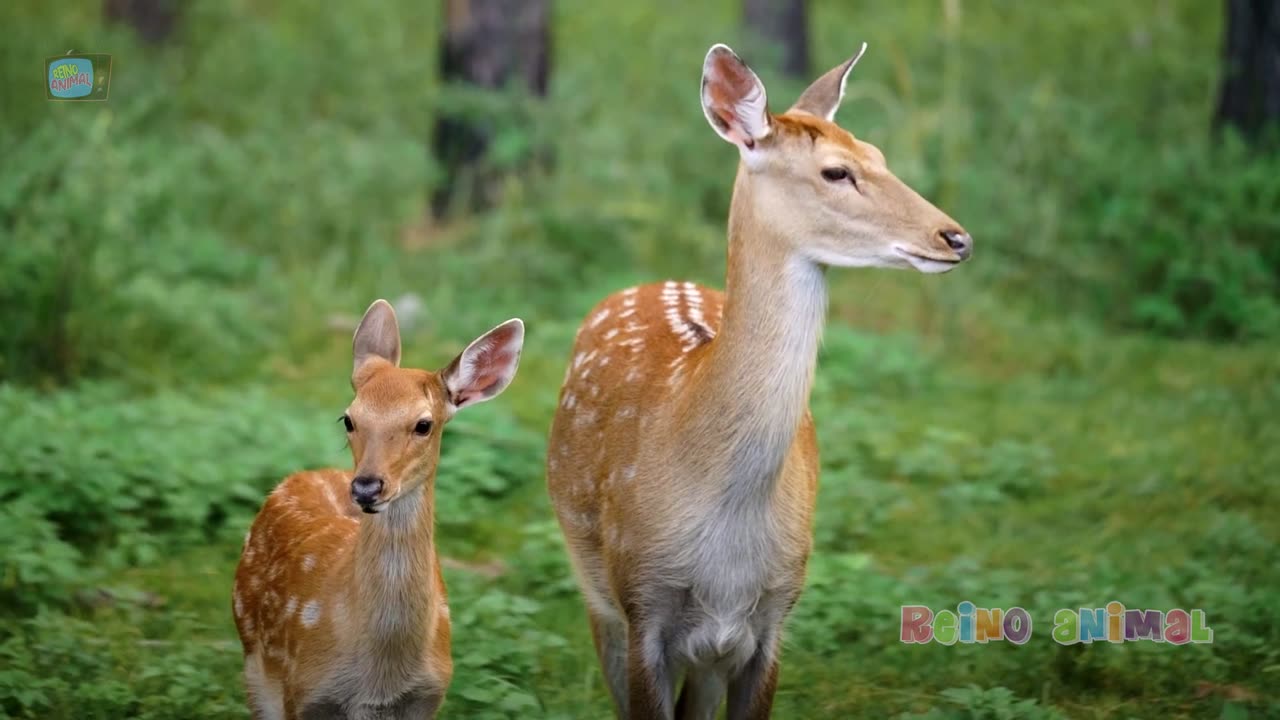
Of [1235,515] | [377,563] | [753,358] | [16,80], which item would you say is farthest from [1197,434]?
[16,80]

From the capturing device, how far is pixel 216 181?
1123 centimetres

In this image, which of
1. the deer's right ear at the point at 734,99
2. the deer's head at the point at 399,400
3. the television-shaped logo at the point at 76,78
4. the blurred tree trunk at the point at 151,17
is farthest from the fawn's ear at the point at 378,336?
the blurred tree trunk at the point at 151,17

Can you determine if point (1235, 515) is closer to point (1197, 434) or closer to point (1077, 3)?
point (1197, 434)

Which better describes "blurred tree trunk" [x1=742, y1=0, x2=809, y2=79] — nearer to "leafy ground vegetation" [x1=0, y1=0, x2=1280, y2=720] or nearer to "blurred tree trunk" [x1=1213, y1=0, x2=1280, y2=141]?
"leafy ground vegetation" [x1=0, y1=0, x2=1280, y2=720]

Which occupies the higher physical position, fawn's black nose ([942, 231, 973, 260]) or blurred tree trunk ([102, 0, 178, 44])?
blurred tree trunk ([102, 0, 178, 44])

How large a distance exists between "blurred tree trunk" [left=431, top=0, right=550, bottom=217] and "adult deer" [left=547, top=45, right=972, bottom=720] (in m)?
6.91

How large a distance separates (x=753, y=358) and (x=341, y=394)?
14.3 feet

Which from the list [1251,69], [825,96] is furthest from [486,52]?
[825,96]

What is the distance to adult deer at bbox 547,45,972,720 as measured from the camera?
183 inches

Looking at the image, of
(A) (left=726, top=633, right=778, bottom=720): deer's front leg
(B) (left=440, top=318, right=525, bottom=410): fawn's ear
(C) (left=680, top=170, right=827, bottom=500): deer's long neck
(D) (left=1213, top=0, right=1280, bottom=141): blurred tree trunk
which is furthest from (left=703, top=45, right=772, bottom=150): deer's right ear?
(D) (left=1213, top=0, right=1280, bottom=141): blurred tree trunk

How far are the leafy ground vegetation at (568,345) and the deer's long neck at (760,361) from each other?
1.14 meters

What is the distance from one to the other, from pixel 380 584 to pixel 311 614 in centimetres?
26

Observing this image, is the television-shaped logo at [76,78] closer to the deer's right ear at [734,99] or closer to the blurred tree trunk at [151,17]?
the deer's right ear at [734,99]

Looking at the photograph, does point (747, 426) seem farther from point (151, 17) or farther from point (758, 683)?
point (151, 17)
